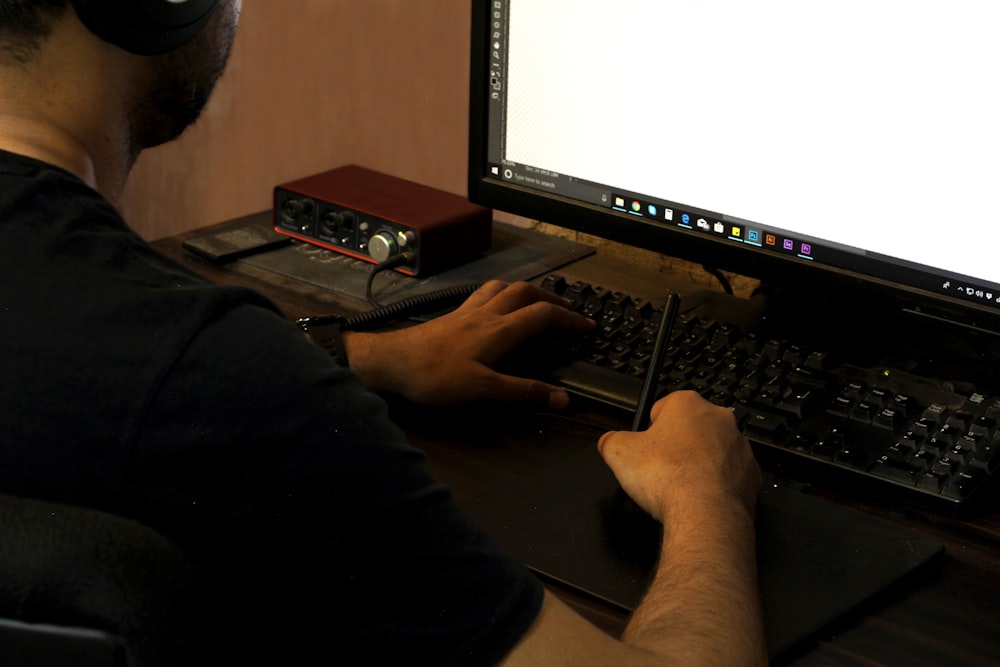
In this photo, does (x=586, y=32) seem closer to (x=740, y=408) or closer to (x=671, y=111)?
(x=671, y=111)

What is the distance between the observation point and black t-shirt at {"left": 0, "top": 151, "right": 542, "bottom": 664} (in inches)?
23.7

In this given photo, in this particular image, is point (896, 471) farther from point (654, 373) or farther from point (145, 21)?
point (145, 21)

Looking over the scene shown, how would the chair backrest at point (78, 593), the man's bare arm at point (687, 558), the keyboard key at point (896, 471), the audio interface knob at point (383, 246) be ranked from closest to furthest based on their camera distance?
the chair backrest at point (78, 593) → the man's bare arm at point (687, 558) → the keyboard key at point (896, 471) → the audio interface knob at point (383, 246)

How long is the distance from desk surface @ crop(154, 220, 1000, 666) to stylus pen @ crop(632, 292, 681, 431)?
0.17ft

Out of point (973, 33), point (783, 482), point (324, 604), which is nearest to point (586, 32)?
point (973, 33)

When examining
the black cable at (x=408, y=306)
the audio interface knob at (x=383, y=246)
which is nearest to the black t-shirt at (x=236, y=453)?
the black cable at (x=408, y=306)

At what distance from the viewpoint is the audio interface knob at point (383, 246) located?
1.36m

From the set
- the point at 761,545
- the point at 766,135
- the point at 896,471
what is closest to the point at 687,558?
the point at 761,545

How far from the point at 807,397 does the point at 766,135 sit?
0.25 metres

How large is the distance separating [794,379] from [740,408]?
0.21ft

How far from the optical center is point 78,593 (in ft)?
1.69

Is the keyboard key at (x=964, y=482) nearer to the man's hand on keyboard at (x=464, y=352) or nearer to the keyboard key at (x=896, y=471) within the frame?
the keyboard key at (x=896, y=471)

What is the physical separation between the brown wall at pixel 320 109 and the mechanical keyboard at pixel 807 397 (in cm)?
62

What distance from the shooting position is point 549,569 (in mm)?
839
